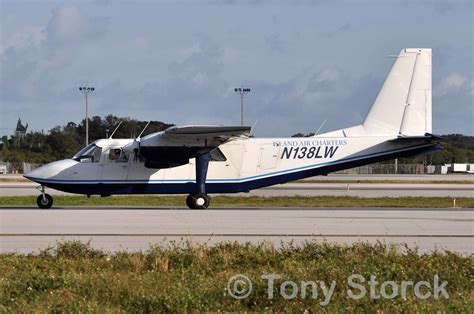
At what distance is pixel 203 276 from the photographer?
34.5 ft

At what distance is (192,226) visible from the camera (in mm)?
17734

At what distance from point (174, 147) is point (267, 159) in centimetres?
313

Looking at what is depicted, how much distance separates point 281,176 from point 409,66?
5763 millimetres

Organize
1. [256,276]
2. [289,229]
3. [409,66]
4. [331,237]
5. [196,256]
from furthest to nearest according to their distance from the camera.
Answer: [409,66] → [289,229] → [331,237] → [196,256] → [256,276]

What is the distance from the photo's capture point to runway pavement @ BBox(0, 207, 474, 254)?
14695mm

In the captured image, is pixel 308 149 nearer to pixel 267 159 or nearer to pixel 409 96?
pixel 267 159

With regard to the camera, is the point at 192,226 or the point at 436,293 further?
→ the point at 192,226

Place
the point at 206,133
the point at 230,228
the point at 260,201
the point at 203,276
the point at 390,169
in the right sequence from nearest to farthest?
1. the point at 203,276
2. the point at 230,228
3. the point at 206,133
4. the point at 260,201
5. the point at 390,169

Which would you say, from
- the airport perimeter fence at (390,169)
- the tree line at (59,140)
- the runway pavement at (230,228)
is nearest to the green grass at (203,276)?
the runway pavement at (230,228)

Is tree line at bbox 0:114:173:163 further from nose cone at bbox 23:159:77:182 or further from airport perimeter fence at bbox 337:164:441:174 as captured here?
nose cone at bbox 23:159:77:182

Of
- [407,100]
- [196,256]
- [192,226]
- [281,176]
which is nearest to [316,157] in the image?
[281,176]

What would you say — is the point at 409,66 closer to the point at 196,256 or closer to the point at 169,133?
the point at 169,133

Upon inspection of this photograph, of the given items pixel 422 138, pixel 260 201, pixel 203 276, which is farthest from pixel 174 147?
pixel 203 276

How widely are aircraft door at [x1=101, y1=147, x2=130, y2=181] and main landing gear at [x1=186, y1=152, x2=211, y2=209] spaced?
7.59 feet
